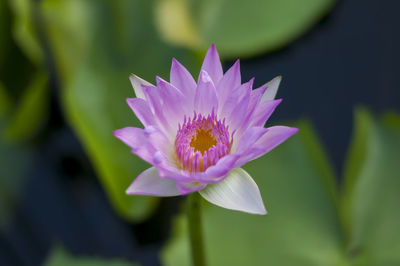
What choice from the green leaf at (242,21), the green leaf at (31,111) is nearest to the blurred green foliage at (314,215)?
the green leaf at (242,21)

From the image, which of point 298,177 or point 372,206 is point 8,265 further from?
point 372,206

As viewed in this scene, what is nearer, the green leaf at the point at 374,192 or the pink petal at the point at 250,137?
the pink petal at the point at 250,137

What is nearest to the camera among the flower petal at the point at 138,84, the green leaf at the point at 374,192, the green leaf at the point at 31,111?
the flower petal at the point at 138,84

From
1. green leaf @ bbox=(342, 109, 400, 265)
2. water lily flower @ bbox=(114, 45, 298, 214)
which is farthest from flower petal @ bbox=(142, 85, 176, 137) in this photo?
green leaf @ bbox=(342, 109, 400, 265)

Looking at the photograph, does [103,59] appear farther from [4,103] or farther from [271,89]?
[271,89]

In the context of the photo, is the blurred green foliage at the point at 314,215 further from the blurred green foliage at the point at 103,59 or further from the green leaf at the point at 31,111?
the green leaf at the point at 31,111

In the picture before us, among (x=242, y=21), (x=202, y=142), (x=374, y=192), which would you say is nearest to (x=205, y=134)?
(x=202, y=142)
